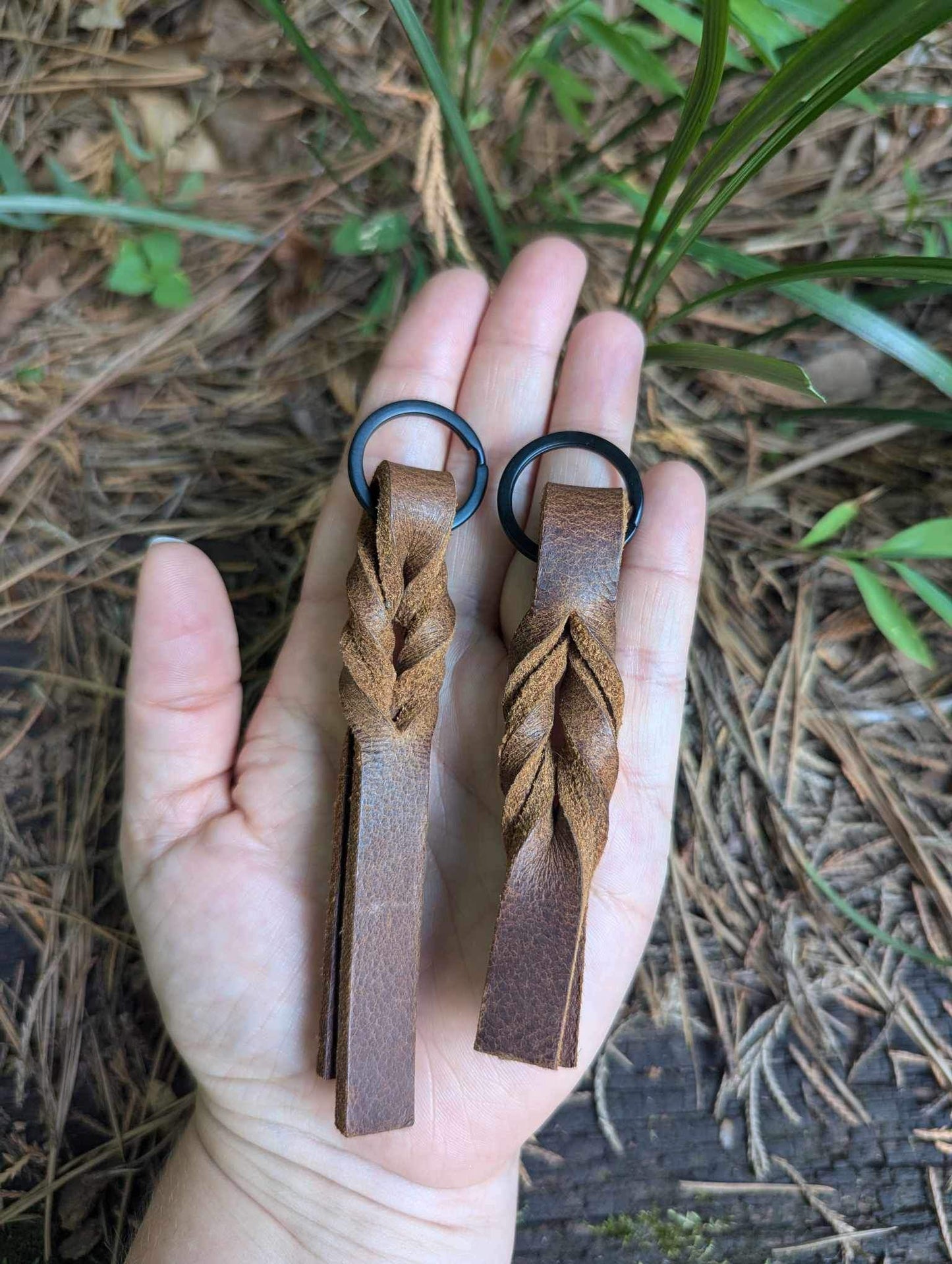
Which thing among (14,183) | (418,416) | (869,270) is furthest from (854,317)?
(14,183)

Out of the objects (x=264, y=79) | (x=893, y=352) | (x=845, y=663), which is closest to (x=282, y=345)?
(x=264, y=79)

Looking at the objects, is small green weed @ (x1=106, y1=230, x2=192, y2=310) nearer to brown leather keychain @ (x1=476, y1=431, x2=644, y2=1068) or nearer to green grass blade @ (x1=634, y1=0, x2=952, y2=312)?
brown leather keychain @ (x1=476, y1=431, x2=644, y2=1068)

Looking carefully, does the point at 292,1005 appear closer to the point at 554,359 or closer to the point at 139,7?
the point at 554,359

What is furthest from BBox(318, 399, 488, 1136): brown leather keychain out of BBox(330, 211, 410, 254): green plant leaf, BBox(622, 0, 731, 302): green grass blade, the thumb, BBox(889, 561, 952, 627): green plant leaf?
BBox(889, 561, 952, 627): green plant leaf

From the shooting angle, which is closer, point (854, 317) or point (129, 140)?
point (854, 317)

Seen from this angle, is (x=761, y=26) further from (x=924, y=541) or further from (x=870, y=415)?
(x=924, y=541)
